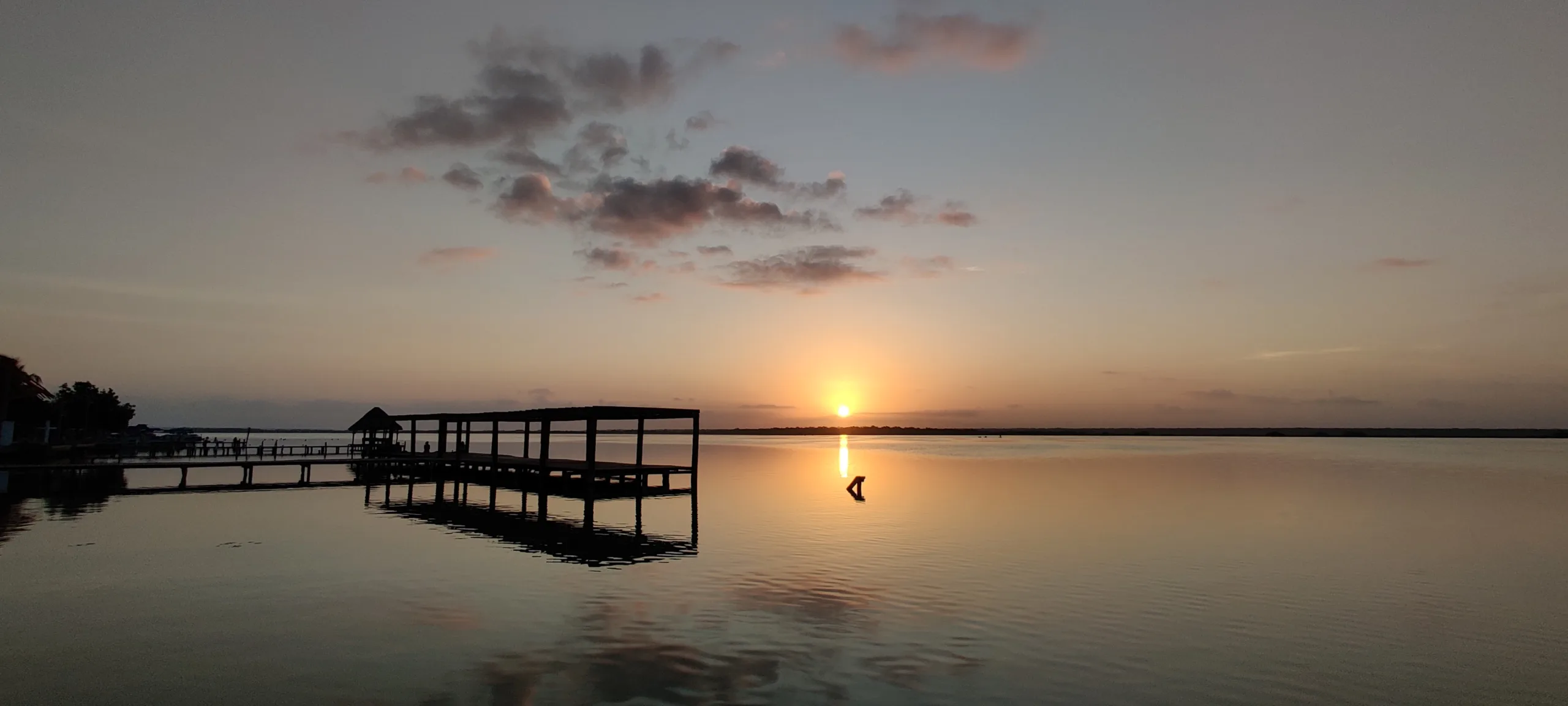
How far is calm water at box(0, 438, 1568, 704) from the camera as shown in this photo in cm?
1236

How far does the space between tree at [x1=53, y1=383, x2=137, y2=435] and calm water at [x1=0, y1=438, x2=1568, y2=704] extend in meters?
58.4

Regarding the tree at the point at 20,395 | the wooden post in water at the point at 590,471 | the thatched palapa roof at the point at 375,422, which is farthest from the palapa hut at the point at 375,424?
the wooden post in water at the point at 590,471

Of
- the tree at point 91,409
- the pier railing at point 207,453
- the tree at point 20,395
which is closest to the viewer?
the tree at point 20,395

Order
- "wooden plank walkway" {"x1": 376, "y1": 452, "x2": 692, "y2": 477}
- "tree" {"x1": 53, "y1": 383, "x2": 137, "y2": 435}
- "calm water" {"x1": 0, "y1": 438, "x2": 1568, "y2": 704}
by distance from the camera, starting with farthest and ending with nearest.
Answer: "tree" {"x1": 53, "y1": 383, "x2": 137, "y2": 435} < "wooden plank walkway" {"x1": 376, "y1": 452, "x2": 692, "y2": 477} < "calm water" {"x1": 0, "y1": 438, "x2": 1568, "y2": 704}

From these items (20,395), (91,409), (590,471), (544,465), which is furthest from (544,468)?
(91,409)

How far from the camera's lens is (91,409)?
299ft

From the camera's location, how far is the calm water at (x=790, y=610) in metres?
12.4

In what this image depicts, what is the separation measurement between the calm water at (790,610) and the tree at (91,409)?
58.4m

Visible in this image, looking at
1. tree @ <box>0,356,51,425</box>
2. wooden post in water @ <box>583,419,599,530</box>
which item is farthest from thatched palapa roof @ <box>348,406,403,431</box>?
wooden post in water @ <box>583,419,599,530</box>

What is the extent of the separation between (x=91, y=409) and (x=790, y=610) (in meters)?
106

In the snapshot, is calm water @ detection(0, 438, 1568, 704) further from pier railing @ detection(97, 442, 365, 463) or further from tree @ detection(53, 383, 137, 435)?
tree @ detection(53, 383, 137, 435)

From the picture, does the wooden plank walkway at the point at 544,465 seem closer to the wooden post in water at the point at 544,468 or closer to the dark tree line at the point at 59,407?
the wooden post in water at the point at 544,468

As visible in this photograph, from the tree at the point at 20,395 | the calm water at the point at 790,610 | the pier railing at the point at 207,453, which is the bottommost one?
the calm water at the point at 790,610

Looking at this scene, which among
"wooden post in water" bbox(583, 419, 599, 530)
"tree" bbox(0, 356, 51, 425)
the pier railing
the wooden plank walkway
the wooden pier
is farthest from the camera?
the pier railing
